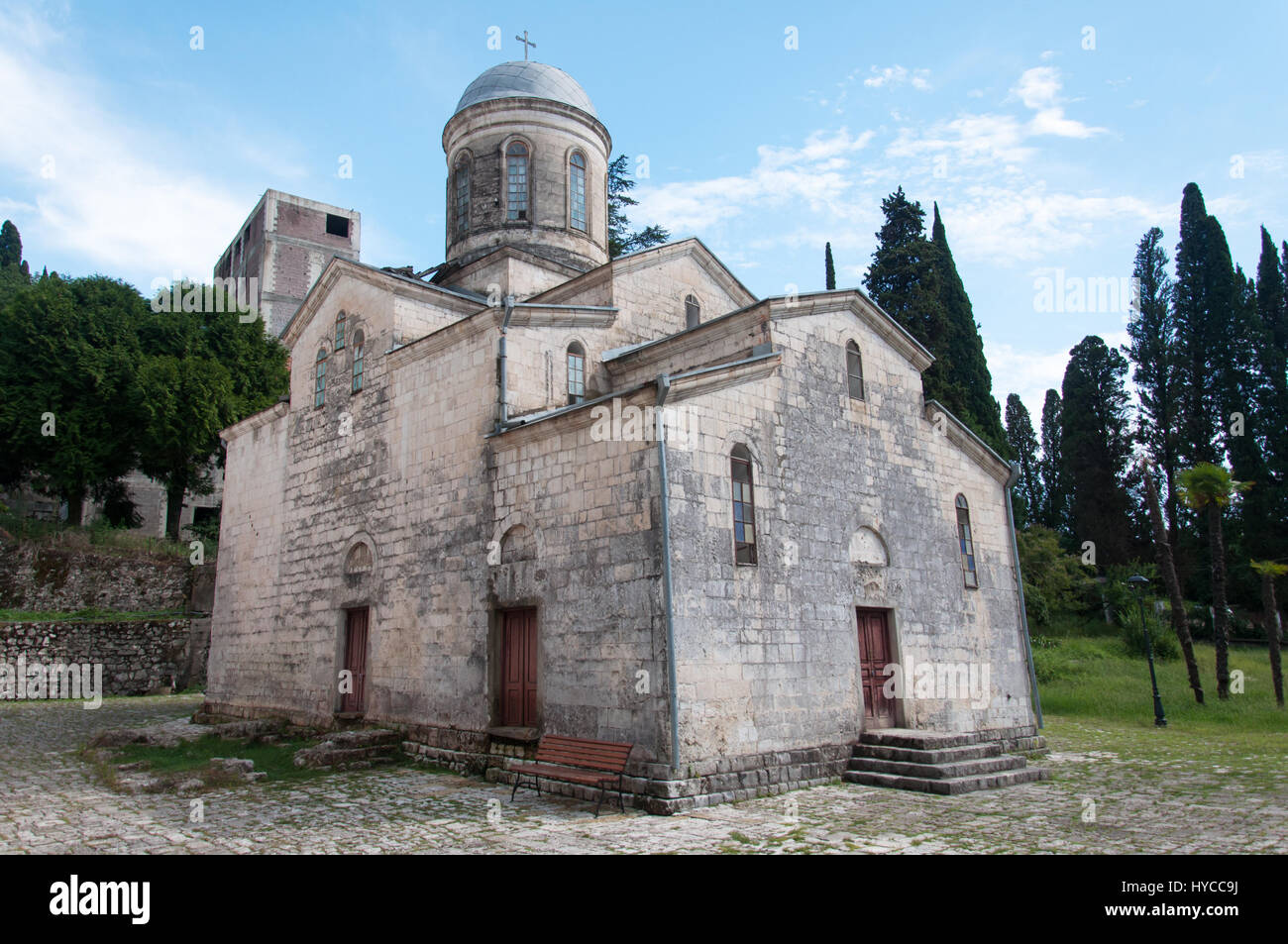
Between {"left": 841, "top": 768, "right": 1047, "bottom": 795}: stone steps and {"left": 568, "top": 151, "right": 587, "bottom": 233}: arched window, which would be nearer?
{"left": 841, "top": 768, "right": 1047, "bottom": 795}: stone steps

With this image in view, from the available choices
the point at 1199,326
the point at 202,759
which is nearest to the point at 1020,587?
the point at 202,759

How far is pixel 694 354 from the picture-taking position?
13.0 metres

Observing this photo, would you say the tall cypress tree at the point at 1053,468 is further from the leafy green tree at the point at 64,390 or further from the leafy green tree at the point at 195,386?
the leafy green tree at the point at 64,390

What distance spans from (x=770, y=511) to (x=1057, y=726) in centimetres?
1104

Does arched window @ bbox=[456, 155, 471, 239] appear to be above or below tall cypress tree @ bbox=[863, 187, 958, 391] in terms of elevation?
below

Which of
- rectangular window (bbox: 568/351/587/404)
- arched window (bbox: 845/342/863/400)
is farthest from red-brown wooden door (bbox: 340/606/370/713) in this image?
arched window (bbox: 845/342/863/400)

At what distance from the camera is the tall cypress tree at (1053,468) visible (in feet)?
134

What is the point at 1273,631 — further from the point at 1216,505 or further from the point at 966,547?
the point at 966,547

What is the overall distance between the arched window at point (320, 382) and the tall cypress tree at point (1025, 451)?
113 ft

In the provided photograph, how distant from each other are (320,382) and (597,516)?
8698mm

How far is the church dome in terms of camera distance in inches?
715

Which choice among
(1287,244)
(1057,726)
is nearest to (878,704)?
(1057,726)

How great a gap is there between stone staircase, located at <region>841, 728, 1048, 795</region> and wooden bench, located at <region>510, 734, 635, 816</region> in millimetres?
3528

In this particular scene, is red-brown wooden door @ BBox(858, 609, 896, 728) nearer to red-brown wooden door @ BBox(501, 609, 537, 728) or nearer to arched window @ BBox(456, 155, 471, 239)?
red-brown wooden door @ BBox(501, 609, 537, 728)
